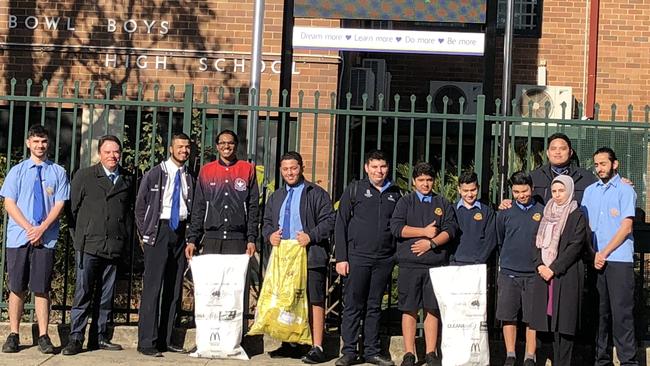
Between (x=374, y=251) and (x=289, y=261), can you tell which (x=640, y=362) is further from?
(x=289, y=261)

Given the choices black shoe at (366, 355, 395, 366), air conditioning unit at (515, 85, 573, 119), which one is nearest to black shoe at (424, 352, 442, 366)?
black shoe at (366, 355, 395, 366)

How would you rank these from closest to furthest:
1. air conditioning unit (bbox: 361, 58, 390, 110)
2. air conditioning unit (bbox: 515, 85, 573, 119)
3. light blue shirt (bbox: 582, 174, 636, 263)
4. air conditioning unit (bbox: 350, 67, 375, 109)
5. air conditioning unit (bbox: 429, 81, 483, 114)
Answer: light blue shirt (bbox: 582, 174, 636, 263) < air conditioning unit (bbox: 350, 67, 375, 109) < air conditioning unit (bbox: 361, 58, 390, 110) < air conditioning unit (bbox: 515, 85, 573, 119) < air conditioning unit (bbox: 429, 81, 483, 114)

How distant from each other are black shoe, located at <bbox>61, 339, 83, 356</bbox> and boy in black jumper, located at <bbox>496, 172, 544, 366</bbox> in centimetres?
333

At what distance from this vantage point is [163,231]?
26.7 feet

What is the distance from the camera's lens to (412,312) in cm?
796

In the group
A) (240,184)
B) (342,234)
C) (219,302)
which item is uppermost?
(240,184)

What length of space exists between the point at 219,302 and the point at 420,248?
1.64 m

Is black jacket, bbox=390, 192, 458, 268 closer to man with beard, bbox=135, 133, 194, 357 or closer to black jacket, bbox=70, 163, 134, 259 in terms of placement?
man with beard, bbox=135, 133, 194, 357

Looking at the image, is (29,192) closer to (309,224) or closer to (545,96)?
(309,224)

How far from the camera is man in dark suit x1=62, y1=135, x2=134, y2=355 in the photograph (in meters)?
8.02

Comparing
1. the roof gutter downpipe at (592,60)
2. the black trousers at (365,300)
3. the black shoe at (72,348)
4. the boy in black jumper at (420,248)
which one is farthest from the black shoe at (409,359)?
the roof gutter downpipe at (592,60)

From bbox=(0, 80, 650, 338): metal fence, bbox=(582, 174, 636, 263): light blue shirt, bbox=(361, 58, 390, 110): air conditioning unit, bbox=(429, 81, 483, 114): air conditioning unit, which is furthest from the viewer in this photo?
bbox=(429, 81, 483, 114): air conditioning unit

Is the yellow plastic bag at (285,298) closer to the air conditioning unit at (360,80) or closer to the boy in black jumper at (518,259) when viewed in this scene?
the boy in black jumper at (518,259)

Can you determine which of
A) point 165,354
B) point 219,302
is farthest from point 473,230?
point 165,354
